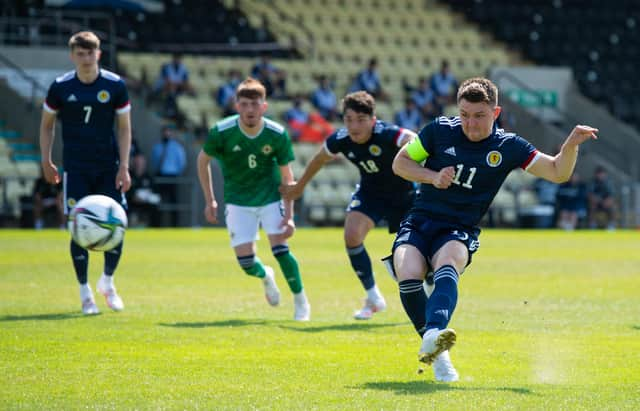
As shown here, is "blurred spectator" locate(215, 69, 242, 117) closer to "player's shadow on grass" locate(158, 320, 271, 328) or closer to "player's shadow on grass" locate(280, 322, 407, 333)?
"player's shadow on grass" locate(158, 320, 271, 328)

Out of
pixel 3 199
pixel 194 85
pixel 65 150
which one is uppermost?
pixel 65 150

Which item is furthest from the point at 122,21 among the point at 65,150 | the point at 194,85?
the point at 65,150

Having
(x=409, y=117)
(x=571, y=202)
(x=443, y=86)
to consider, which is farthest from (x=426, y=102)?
(x=571, y=202)

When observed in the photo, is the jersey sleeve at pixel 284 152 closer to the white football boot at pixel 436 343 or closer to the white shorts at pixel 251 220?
the white shorts at pixel 251 220

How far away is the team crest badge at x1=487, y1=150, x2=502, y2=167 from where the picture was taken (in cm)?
790

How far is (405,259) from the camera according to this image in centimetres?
782

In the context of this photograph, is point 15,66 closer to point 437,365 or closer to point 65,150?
point 65,150

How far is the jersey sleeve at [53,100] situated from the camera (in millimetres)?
11375

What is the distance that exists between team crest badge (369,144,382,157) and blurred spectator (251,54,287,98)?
60.5ft

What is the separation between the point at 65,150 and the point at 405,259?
488 centimetres

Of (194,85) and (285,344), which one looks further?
(194,85)

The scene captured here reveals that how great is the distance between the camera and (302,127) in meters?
30.1

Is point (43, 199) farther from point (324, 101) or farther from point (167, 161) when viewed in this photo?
point (324, 101)

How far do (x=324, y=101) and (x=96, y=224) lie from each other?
21.3m
